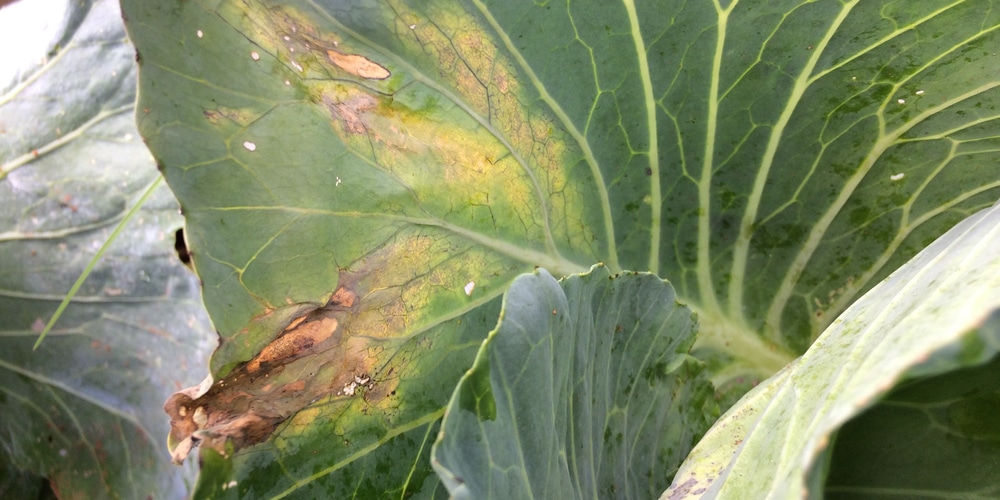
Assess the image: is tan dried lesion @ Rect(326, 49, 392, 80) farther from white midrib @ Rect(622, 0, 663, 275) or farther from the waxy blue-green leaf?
the waxy blue-green leaf

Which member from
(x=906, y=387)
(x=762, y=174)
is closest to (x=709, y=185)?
(x=762, y=174)

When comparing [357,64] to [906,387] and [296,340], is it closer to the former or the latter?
[296,340]

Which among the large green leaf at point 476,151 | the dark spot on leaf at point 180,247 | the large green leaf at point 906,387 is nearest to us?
the large green leaf at point 906,387

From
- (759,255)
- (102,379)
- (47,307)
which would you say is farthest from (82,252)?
(759,255)

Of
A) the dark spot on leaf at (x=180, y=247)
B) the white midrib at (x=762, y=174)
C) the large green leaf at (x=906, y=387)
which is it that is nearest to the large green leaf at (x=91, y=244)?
the dark spot on leaf at (x=180, y=247)

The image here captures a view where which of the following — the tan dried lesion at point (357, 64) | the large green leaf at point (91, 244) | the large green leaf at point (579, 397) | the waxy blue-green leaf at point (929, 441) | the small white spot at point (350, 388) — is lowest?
the large green leaf at point (91, 244)

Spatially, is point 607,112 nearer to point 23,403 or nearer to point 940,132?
point 940,132

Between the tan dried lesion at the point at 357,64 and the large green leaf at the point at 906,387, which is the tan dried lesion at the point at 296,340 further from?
the large green leaf at the point at 906,387

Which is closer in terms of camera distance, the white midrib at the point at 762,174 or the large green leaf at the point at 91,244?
the white midrib at the point at 762,174
